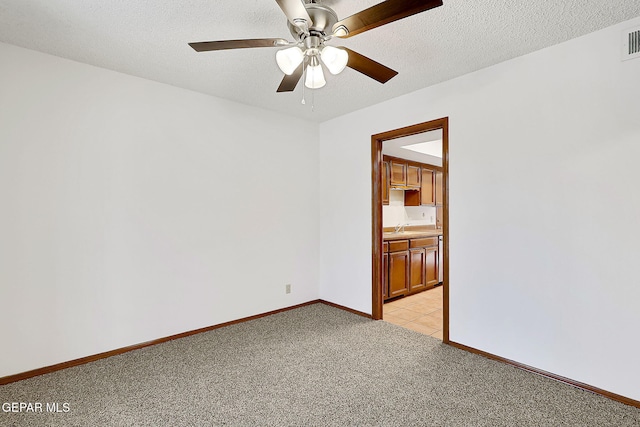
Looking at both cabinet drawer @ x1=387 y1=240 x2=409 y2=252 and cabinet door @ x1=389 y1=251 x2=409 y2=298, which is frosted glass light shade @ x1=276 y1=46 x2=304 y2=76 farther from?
cabinet door @ x1=389 y1=251 x2=409 y2=298

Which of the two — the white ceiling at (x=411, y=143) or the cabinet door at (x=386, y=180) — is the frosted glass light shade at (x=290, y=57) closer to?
the white ceiling at (x=411, y=143)

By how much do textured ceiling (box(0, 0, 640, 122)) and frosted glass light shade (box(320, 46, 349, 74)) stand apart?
396mm

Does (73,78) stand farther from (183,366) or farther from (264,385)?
(264,385)

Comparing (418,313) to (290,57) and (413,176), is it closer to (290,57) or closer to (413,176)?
(413,176)

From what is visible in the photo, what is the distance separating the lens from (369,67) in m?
2.00

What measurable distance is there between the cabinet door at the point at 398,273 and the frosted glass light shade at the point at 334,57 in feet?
10.1

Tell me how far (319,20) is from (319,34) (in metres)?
0.08

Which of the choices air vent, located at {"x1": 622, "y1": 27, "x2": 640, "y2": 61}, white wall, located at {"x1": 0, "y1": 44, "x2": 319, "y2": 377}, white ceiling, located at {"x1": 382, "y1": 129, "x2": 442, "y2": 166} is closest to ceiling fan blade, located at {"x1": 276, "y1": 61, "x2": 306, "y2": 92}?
white wall, located at {"x1": 0, "y1": 44, "x2": 319, "y2": 377}

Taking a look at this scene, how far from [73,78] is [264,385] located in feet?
9.61

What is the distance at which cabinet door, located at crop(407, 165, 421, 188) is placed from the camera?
18.2 feet

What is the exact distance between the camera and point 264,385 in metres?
2.35

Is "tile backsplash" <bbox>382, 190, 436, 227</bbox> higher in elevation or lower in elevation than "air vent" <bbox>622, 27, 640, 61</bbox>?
lower

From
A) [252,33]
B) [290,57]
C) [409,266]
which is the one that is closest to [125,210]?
[252,33]

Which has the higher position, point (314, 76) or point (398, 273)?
point (314, 76)
